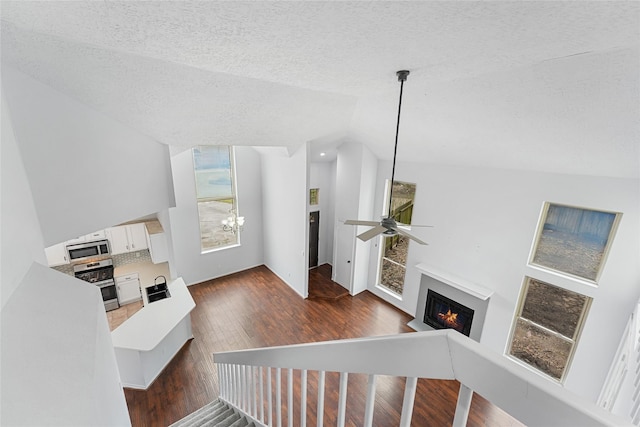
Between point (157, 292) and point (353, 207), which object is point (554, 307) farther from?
point (157, 292)

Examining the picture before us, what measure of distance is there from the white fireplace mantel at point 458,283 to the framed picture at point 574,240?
2.94ft

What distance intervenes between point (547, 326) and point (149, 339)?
6.14 metres

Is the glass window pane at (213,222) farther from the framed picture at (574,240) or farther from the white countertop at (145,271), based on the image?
the framed picture at (574,240)

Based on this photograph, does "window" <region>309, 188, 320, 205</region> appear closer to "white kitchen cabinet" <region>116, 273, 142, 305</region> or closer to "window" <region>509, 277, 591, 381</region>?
"white kitchen cabinet" <region>116, 273, 142, 305</region>

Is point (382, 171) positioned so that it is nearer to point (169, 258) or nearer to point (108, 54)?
point (169, 258)

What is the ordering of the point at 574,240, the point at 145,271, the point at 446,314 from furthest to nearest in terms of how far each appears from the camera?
the point at 145,271
the point at 446,314
the point at 574,240

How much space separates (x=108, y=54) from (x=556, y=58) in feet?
12.0

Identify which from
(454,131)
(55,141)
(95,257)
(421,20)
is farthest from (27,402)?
(95,257)

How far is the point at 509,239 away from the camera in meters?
4.49

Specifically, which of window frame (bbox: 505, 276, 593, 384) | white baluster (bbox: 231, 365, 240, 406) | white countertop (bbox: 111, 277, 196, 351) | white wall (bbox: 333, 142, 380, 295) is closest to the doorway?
white wall (bbox: 333, 142, 380, 295)

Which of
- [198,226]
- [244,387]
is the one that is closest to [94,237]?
[198,226]

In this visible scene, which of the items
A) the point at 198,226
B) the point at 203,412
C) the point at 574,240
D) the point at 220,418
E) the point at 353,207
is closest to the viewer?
the point at 220,418

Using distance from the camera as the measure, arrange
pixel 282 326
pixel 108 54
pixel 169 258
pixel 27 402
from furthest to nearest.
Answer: pixel 282 326, pixel 169 258, pixel 108 54, pixel 27 402

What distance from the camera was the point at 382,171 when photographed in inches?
246
